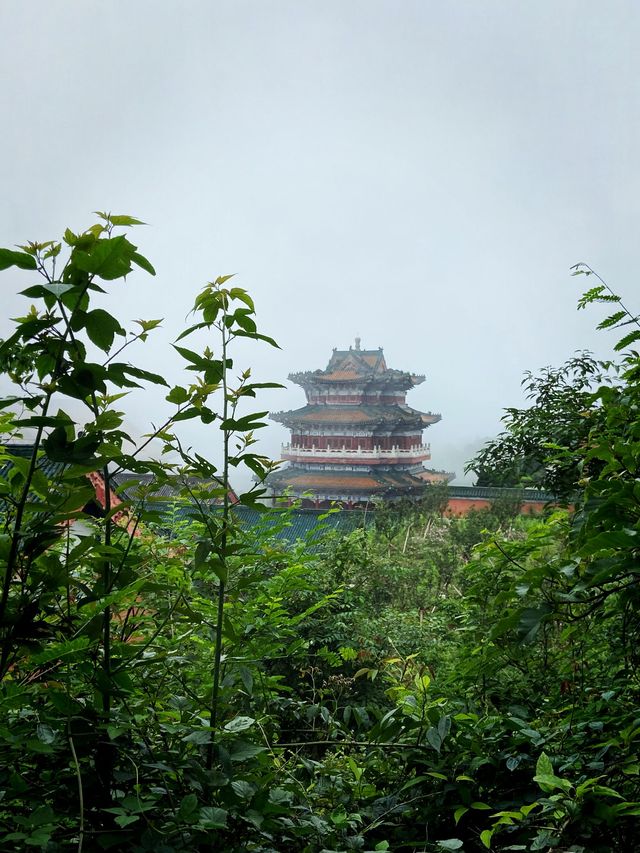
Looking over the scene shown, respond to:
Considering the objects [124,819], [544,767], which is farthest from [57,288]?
[544,767]

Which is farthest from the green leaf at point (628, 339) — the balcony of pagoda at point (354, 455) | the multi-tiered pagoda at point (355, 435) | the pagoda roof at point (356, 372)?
the pagoda roof at point (356, 372)

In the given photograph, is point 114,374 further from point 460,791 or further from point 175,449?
point 460,791

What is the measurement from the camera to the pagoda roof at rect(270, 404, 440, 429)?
11562 mm

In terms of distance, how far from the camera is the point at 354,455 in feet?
38.6

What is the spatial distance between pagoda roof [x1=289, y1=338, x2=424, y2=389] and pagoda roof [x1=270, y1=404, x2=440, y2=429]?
0.46m

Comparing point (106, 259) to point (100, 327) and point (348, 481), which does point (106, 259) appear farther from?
point (348, 481)

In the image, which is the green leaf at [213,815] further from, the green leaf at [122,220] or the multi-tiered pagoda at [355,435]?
the multi-tiered pagoda at [355,435]

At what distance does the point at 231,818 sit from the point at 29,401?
0.32 m

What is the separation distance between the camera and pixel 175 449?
0.57 m

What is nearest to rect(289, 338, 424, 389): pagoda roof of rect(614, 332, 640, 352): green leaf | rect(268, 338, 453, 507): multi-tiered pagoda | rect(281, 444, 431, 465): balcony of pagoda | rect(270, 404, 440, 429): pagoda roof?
rect(268, 338, 453, 507): multi-tiered pagoda

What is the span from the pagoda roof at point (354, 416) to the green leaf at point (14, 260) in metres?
11.1

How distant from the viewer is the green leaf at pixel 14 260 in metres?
0.41

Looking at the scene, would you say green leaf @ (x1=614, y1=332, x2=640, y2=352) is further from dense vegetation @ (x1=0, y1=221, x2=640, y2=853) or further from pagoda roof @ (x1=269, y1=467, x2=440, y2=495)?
pagoda roof @ (x1=269, y1=467, x2=440, y2=495)

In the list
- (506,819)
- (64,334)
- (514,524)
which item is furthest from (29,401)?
(514,524)
